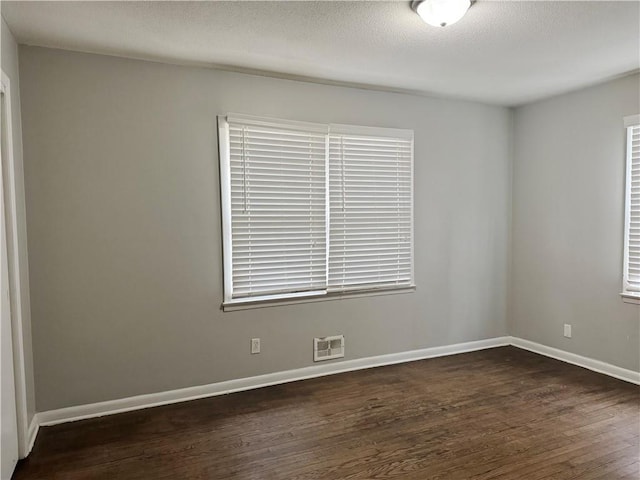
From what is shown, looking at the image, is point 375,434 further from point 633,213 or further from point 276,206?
point 633,213

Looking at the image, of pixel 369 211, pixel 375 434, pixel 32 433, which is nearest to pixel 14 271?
pixel 32 433

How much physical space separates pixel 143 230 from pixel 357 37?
2.02 m

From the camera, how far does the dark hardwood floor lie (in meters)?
2.35

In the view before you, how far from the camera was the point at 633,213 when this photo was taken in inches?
139

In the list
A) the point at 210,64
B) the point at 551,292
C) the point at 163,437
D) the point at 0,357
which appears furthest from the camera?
the point at 551,292

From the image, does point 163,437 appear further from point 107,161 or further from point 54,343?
point 107,161

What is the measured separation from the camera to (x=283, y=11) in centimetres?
237

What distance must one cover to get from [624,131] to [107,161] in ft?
13.6

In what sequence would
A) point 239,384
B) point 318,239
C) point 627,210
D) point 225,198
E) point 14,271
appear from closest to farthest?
1. point 14,271
2. point 225,198
3. point 239,384
4. point 627,210
5. point 318,239

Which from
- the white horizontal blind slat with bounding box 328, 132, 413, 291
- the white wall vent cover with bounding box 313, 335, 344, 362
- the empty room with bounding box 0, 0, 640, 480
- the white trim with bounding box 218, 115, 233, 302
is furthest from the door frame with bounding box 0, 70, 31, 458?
the white horizontal blind slat with bounding box 328, 132, 413, 291

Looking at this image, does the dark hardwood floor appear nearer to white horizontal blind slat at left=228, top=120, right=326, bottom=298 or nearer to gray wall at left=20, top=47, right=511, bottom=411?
gray wall at left=20, top=47, right=511, bottom=411

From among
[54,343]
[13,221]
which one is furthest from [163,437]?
[13,221]

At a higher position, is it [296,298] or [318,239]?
[318,239]

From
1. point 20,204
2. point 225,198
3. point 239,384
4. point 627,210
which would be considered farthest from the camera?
point 627,210
